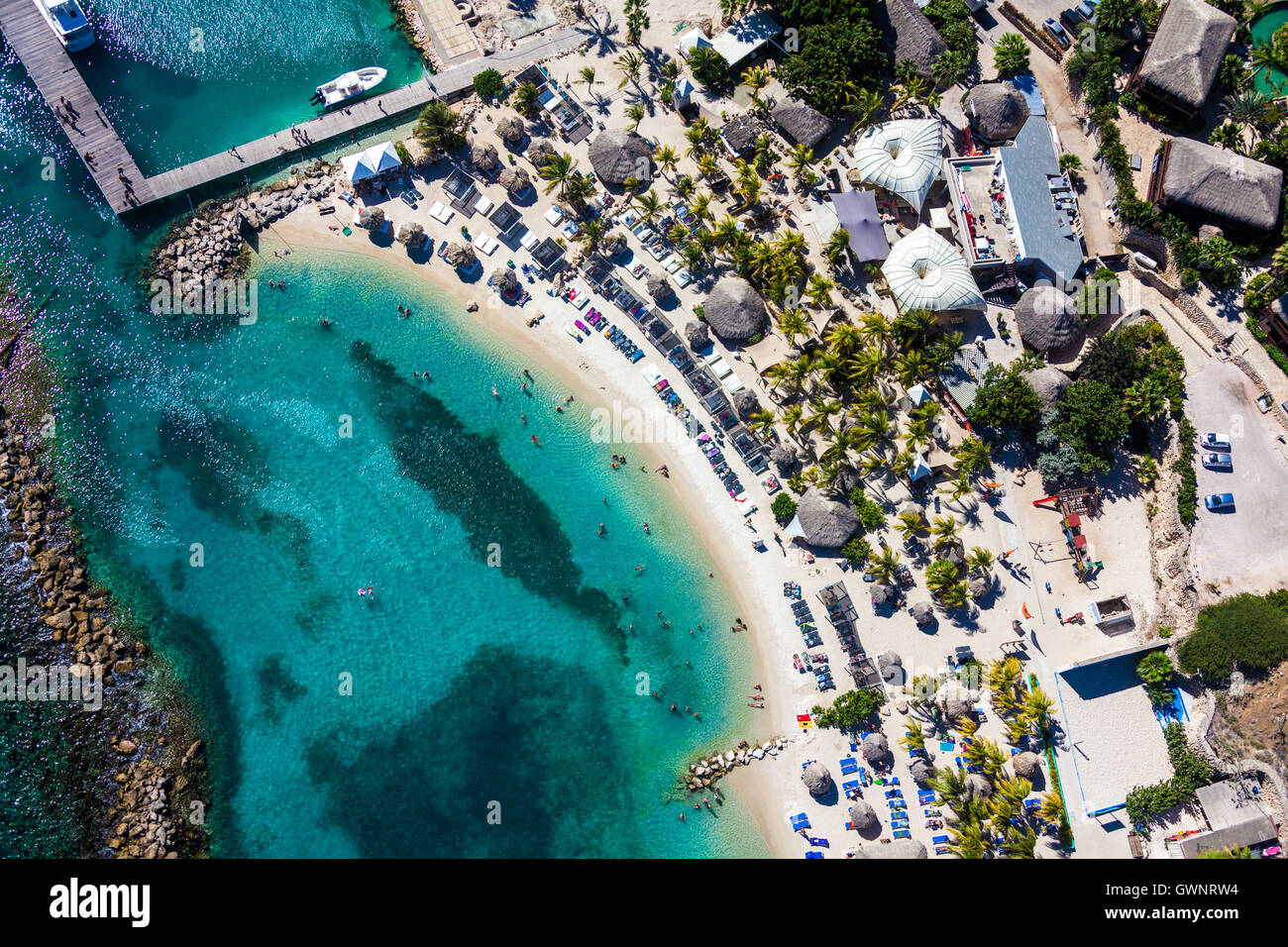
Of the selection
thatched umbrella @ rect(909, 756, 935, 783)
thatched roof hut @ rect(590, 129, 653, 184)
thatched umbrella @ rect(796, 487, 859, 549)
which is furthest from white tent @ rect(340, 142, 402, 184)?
thatched umbrella @ rect(909, 756, 935, 783)

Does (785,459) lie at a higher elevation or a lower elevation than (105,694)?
higher

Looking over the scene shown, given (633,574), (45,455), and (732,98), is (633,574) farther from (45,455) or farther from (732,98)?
(45,455)

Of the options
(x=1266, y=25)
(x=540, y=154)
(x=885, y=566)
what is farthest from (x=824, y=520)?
(x=1266, y=25)

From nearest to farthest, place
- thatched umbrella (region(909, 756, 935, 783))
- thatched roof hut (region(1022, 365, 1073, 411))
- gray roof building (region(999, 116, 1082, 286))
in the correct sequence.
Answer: thatched umbrella (region(909, 756, 935, 783)), thatched roof hut (region(1022, 365, 1073, 411)), gray roof building (region(999, 116, 1082, 286))

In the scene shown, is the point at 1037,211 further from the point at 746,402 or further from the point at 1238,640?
the point at 1238,640

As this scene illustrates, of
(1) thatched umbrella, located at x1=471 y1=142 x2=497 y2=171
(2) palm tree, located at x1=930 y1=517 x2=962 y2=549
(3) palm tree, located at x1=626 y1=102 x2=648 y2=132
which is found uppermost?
(3) palm tree, located at x1=626 y1=102 x2=648 y2=132

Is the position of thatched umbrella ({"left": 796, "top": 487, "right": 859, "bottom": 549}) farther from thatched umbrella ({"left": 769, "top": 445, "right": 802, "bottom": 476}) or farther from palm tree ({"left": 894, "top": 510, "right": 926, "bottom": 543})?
palm tree ({"left": 894, "top": 510, "right": 926, "bottom": 543})

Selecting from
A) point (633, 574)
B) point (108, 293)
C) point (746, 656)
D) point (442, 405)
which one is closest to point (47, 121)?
point (108, 293)
